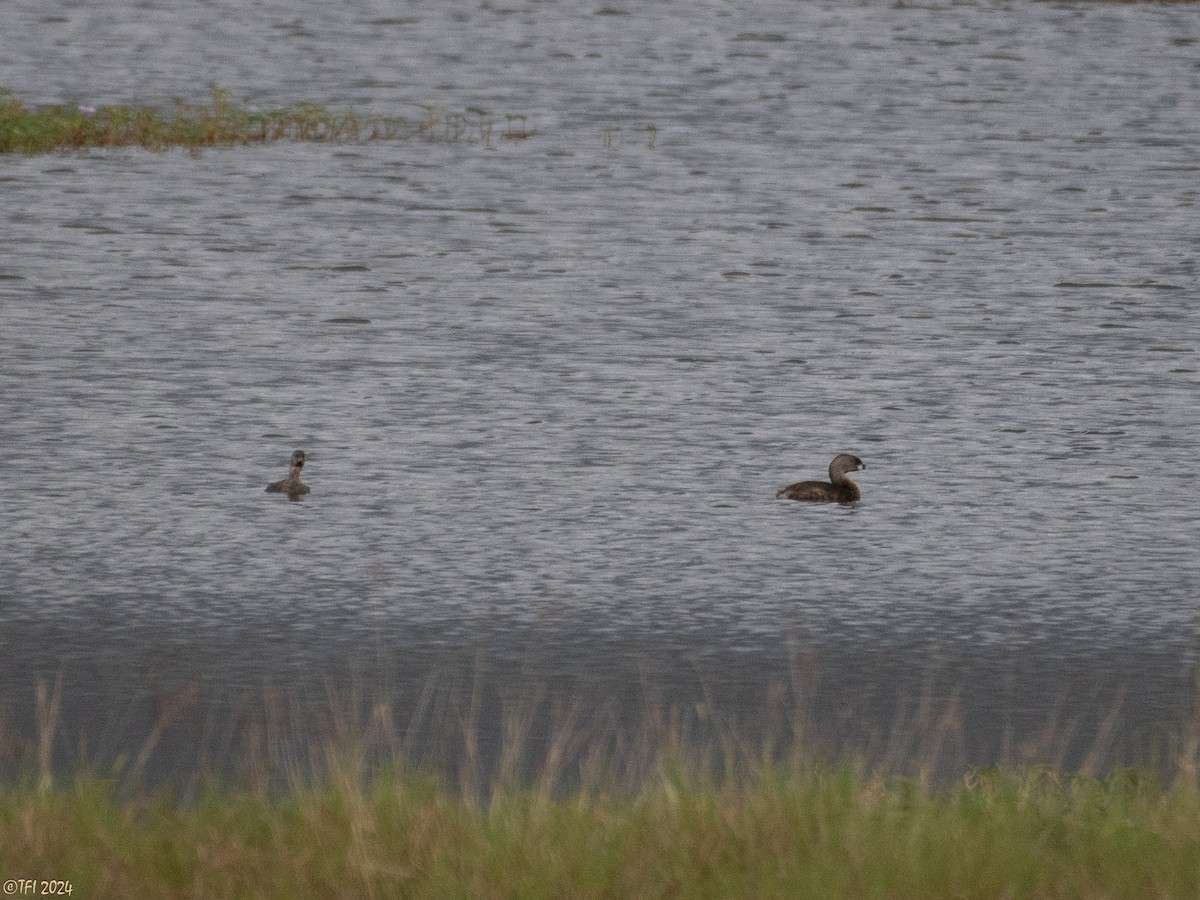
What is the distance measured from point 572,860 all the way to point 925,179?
2112 centimetres

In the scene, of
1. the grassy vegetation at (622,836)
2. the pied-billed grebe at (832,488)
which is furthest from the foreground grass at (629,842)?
the pied-billed grebe at (832,488)

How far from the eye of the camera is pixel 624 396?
1606 cm

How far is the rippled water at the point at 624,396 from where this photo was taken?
10703 millimetres

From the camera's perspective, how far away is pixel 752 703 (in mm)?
9555

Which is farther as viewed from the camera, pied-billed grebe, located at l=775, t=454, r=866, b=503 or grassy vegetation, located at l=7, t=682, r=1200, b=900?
pied-billed grebe, located at l=775, t=454, r=866, b=503

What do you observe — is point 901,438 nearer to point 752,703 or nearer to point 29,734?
point 752,703

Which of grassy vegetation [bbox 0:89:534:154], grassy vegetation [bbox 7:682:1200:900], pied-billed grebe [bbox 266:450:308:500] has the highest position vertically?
grassy vegetation [bbox 7:682:1200:900]

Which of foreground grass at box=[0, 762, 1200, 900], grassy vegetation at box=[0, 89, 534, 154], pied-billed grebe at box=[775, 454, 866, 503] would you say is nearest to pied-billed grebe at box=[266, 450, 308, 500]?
pied-billed grebe at box=[775, 454, 866, 503]

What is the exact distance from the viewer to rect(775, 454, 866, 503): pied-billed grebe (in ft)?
42.9

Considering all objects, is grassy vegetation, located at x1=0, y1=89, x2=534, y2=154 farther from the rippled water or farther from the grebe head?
the grebe head

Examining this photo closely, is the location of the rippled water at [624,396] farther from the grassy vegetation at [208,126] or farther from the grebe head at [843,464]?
the grassy vegetation at [208,126]

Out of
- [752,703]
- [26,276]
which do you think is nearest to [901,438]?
[752,703]

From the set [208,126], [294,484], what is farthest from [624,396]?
[208,126]

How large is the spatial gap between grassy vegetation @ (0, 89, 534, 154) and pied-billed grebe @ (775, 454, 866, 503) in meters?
17.6
